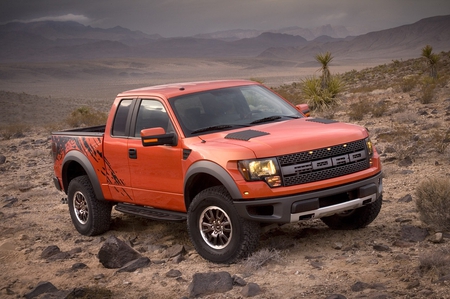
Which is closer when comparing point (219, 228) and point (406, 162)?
point (219, 228)

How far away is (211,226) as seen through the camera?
646 cm

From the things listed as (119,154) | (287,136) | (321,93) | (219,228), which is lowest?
(219,228)

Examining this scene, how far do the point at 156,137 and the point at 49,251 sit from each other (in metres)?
2.29

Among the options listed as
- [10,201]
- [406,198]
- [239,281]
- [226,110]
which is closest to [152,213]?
[226,110]

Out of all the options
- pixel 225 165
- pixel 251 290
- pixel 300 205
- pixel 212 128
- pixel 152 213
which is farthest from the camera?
pixel 152 213

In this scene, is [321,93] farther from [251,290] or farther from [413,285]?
[413,285]

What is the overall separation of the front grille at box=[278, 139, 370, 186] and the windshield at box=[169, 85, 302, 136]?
43.6 inches

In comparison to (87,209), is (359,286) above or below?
below

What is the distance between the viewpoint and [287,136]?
6.25 metres

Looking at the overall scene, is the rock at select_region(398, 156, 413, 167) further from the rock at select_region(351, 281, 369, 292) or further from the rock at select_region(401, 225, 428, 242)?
the rock at select_region(351, 281, 369, 292)

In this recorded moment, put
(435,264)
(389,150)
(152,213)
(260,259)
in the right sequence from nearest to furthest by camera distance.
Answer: (435,264) < (260,259) < (152,213) < (389,150)

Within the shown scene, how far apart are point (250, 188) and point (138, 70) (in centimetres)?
18333

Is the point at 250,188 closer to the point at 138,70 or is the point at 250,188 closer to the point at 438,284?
the point at 438,284

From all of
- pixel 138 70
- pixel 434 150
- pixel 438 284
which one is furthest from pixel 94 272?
pixel 138 70
